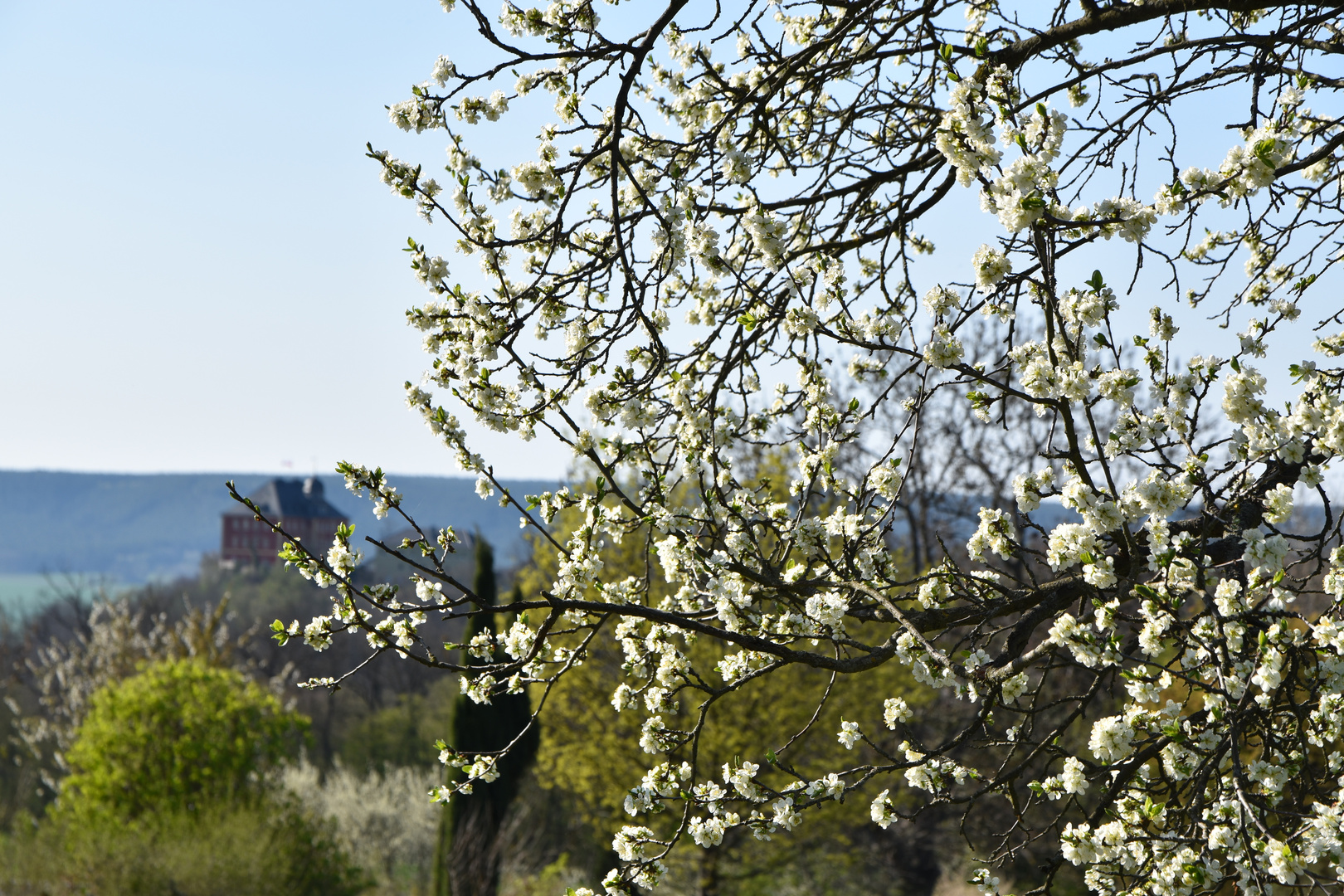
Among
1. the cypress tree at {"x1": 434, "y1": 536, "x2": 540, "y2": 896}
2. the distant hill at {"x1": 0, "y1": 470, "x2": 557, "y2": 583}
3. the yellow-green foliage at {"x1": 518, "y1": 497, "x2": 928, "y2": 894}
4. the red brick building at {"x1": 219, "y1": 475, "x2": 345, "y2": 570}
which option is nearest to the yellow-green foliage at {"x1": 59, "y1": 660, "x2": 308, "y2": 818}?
the cypress tree at {"x1": 434, "y1": 536, "x2": 540, "y2": 896}

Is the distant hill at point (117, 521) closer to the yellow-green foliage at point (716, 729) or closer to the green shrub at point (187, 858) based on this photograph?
the yellow-green foliage at point (716, 729)

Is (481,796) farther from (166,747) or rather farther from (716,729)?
(166,747)

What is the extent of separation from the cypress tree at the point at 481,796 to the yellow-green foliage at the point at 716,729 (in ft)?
1.32

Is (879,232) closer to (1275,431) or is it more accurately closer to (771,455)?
(1275,431)

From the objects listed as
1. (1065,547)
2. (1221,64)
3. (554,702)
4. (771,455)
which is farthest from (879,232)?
(554,702)

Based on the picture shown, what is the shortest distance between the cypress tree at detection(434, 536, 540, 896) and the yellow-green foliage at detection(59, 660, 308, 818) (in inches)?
80.3

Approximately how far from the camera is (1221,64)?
3.84m

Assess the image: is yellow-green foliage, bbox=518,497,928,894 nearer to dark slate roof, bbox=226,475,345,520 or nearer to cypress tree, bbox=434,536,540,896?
cypress tree, bbox=434,536,540,896

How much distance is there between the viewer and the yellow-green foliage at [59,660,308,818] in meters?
10.5

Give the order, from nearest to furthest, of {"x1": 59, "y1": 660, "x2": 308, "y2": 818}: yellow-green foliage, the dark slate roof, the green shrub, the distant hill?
the green shrub
{"x1": 59, "y1": 660, "x2": 308, "y2": 818}: yellow-green foliage
the dark slate roof
the distant hill

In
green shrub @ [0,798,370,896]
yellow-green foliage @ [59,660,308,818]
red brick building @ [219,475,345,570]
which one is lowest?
green shrub @ [0,798,370,896]

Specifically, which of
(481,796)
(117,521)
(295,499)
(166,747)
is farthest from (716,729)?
(117,521)

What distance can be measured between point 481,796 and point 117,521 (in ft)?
566

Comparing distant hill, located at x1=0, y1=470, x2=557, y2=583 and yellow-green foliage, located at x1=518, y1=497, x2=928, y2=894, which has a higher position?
distant hill, located at x1=0, y1=470, x2=557, y2=583
